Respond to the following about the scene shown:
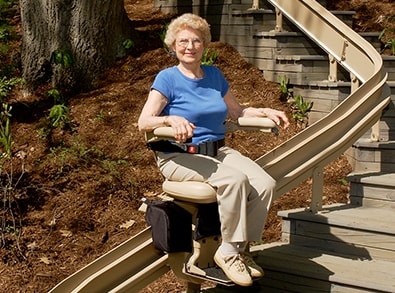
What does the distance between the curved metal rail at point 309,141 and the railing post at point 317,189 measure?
0.6 inches

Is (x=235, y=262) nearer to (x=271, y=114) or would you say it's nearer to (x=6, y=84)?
→ (x=271, y=114)

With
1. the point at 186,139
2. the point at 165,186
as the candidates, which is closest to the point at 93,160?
the point at 165,186

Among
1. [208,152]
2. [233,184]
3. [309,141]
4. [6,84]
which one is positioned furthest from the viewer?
[6,84]

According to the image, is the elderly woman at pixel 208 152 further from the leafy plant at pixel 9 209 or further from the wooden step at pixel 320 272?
the leafy plant at pixel 9 209

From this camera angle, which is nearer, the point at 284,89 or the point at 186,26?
the point at 186,26

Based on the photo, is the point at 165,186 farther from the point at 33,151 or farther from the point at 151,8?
the point at 151,8

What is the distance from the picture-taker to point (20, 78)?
812 cm

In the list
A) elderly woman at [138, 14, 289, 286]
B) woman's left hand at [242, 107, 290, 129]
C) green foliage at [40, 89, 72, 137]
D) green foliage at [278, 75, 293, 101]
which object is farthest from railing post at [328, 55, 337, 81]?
elderly woman at [138, 14, 289, 286]

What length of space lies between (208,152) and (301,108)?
3150 mm

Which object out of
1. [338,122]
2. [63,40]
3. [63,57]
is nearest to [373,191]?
[338,122]

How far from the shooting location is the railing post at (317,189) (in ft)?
18.1

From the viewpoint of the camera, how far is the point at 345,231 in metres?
5.37

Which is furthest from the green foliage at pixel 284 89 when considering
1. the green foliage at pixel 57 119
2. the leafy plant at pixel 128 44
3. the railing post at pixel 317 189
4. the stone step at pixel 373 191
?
the railing post at pixel 317 189

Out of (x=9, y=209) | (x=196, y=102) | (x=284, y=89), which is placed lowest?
(x=9, y=209)
